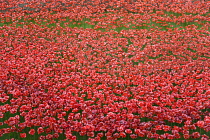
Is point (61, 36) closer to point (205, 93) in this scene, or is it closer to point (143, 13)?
point (143, 13)

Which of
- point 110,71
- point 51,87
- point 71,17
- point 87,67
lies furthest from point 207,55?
point 71,17

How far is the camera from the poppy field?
23.6 ft

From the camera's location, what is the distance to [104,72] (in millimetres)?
10297

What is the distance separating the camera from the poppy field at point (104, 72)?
23.6ft

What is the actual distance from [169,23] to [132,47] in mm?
3883

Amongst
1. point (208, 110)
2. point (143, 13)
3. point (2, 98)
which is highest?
point (143, 13)

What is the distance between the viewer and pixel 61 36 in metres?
13.1

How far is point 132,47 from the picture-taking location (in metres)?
12.1

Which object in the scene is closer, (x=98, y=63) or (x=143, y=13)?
(x=98, y=63)

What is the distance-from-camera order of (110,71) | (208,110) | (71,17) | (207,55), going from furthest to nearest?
(71,17) < (207,55) < (110,71) < (208,110)

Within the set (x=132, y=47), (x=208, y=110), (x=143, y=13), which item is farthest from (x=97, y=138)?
(x=143, y=13)

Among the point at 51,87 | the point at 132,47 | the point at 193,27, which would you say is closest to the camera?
the point at 51,87

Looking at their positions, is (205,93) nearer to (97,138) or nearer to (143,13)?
(97,138)

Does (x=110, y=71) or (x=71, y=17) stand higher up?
(x=71, y=17)
